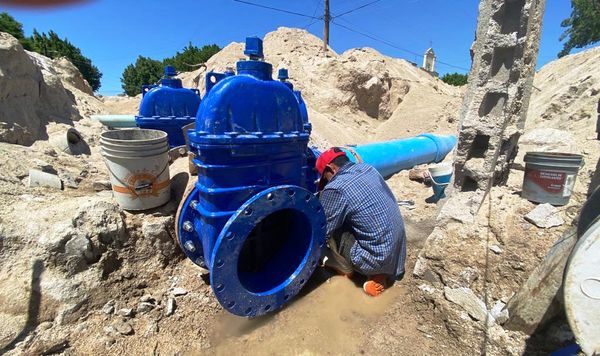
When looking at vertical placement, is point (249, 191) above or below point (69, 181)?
above

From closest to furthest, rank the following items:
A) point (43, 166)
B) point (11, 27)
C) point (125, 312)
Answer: point (125, 312) → point (43, 166) → point (11, 27)

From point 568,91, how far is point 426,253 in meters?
7.13

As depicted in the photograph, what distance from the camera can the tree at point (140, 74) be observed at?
102ft

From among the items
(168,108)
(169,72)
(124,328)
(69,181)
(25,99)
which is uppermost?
(169,72)

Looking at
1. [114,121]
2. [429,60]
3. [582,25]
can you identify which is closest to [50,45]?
[114,121]

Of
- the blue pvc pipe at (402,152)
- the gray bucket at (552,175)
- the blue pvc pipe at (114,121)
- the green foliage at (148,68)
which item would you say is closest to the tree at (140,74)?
the green foliage at (148,68)

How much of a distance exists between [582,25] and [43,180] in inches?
1408

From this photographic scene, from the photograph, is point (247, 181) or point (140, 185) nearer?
point (247, 181)

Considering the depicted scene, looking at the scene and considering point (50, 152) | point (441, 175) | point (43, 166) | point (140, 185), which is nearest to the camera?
point (140, 185)

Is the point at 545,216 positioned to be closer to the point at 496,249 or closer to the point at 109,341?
the point at 496,249

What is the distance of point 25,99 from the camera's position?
4.84 meters

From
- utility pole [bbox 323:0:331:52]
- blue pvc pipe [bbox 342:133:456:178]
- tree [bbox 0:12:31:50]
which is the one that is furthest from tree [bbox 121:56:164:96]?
blue pvc pipe [bbox 342:133:456:178]

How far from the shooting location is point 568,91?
7195 mm

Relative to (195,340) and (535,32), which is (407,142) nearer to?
(535,32)
